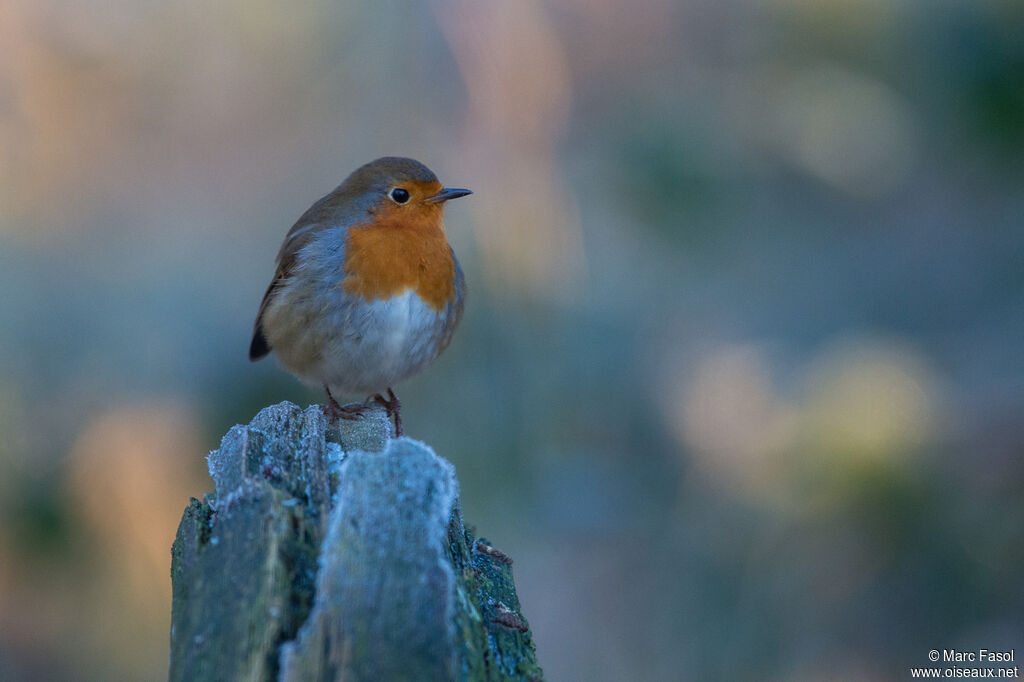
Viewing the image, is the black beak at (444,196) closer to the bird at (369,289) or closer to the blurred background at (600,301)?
the bird at (369,289)

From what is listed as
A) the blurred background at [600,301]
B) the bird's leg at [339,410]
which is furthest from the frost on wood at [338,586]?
the blurred background at [600,301]

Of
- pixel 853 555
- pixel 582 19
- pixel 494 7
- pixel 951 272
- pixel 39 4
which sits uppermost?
pixel 582 19

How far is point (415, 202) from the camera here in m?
3.55

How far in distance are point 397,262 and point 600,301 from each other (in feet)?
8.29

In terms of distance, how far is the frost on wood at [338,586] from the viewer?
129cm

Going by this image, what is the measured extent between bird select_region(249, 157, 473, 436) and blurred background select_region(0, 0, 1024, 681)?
3.03ft

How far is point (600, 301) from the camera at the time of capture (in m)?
5.71

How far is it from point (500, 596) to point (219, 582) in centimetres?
54

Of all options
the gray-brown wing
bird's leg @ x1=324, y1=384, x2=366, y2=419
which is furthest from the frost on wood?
the gray-brown wing

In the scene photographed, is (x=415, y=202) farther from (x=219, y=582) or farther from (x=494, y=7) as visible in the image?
(x=219, y=582)

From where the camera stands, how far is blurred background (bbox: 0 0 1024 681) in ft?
13.0

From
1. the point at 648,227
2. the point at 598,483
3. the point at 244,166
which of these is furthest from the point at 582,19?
the point at 598,483

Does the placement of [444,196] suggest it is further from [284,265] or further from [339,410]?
[339,410]

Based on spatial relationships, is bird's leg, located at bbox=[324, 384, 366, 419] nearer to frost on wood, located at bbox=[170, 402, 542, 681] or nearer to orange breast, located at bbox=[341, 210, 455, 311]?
orange breast, located at bbox=[341, 210, 455, 311]
